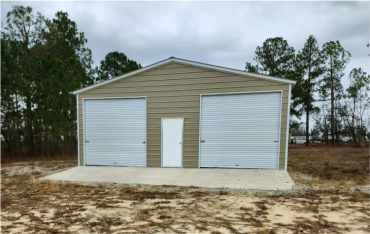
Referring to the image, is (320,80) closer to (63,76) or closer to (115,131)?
(115,131)

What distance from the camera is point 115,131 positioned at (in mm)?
8398

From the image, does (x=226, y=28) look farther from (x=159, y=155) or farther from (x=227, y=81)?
(x=159, y=155)

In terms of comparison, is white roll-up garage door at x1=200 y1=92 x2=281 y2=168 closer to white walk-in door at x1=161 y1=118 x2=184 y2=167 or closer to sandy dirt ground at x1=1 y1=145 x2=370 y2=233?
white walk-in door at x1=161 y1=118 x2=184 y2=167

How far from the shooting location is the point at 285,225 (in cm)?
329

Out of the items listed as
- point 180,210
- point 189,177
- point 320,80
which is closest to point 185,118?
point 189,177

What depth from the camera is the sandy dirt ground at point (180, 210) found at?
3252 mm

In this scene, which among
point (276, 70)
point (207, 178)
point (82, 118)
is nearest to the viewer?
point (207, 178)

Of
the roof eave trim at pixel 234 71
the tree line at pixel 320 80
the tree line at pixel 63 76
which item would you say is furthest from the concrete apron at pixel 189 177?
the tree line at pixel 320 80

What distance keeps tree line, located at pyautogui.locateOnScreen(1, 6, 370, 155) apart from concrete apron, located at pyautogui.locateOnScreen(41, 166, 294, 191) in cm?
Answer: 706

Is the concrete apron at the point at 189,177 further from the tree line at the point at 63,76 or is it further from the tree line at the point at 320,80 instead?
the tree line at the point at 320,80

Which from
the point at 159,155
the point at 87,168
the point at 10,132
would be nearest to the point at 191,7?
the point at 159,155

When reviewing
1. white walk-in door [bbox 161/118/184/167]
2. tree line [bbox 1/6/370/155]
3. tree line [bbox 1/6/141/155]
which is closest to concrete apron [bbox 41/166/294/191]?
white walk-in door [bbox 161/118/184/167]

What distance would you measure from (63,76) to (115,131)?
22.3ft

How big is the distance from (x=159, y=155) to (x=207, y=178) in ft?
7.23
